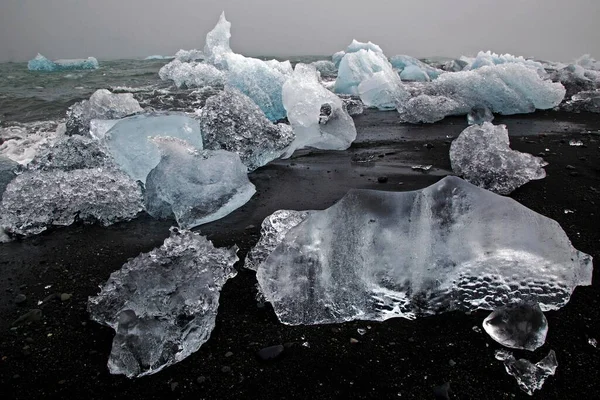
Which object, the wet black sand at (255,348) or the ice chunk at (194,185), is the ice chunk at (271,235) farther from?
the ice chunk at (194,185)

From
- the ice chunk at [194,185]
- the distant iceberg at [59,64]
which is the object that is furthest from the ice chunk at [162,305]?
the distant iceberg at [59,64]

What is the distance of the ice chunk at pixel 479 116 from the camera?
5.33 m

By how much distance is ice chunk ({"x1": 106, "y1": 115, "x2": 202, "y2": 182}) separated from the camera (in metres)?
3.23

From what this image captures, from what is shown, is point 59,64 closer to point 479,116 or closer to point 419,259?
point 479,116

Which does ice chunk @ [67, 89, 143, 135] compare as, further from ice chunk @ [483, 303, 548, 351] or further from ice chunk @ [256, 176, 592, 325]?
ice chunk @ [483, 303, 548, 351]

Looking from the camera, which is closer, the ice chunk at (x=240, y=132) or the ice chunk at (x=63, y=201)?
the ice chunk at (x=63, y=201)

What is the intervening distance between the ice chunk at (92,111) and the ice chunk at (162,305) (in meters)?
3.09

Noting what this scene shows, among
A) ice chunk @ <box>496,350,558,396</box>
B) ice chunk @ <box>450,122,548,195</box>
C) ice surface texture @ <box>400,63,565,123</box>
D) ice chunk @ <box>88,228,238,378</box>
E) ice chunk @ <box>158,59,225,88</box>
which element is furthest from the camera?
ice chunk @ <box>158,59,225,88</box>

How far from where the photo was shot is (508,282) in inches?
63.2

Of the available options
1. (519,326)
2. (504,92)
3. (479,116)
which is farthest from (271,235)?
(504,92)

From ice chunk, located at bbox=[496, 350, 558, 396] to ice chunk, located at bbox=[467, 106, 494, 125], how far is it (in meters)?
Result: 4.51

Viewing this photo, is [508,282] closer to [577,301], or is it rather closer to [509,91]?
[577,301]

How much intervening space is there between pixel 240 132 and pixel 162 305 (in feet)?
7.56

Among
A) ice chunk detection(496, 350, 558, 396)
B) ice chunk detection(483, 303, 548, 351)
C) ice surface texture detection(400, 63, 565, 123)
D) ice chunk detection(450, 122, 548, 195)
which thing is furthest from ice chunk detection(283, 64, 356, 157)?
ice chunk detection(496, 350, 558, 396)
